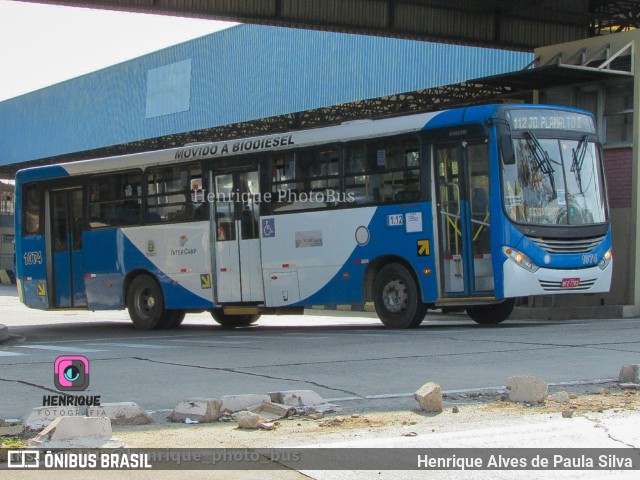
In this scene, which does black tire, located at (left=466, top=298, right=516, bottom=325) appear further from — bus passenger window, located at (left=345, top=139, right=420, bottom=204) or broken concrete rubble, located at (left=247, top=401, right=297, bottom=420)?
broken concrete rubble, located at (left=247, top=401, right=297, bottom=420)

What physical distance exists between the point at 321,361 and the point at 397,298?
4957 millimetres

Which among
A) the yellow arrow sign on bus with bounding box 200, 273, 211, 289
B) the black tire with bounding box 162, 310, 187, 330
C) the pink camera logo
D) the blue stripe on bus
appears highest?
the blue stripe on bus

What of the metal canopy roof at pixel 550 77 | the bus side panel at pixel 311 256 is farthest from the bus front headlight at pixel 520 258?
the metal canopy roof at pixel 550 77

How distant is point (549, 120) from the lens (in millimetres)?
16500

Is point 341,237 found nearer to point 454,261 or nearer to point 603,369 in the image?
point 454,261

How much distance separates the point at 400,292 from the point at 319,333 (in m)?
1.80

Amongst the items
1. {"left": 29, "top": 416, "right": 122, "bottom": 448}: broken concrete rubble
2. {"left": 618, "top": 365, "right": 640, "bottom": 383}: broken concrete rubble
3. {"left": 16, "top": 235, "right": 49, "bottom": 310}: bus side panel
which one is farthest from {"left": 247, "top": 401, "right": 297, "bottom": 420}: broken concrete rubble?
{"left": 16, "top": 235, "right": 49, "bottom": 310}: bus side panel

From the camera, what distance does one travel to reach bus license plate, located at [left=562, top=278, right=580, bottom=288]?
1616 cm

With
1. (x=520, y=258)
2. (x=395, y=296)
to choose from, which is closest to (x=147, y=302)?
(x=395, y=296)

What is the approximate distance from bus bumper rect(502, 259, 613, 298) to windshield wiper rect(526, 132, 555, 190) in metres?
1.45

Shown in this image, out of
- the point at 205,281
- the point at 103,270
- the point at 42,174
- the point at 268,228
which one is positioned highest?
the point at 42,174

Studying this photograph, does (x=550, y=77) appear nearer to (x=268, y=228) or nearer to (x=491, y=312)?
(x=491, y=312)

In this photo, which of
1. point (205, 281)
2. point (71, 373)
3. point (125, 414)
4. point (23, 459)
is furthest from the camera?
point (205, 281)

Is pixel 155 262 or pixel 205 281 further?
pixel 155 262
